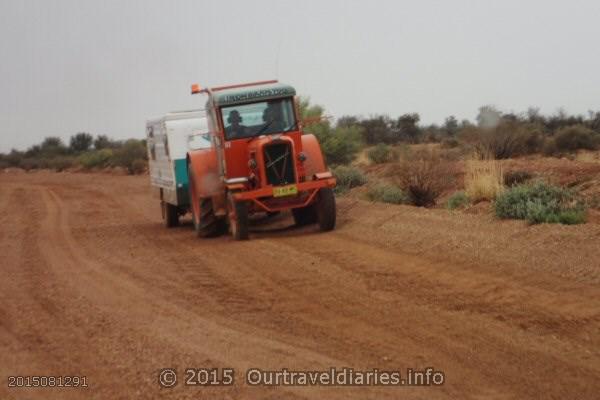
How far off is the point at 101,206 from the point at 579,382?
78.9 feet

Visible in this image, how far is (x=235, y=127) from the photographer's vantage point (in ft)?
56.9

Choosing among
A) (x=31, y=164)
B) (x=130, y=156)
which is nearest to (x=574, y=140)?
(x=130, y=156)

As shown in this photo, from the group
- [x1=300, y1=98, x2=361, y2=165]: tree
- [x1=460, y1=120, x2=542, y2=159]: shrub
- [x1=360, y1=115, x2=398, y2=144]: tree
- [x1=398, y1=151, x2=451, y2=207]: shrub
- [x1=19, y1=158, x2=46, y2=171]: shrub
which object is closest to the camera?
[x1=398, y1=151, x2=451, y2=207]: shrub

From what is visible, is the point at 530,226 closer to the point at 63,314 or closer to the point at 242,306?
the point at 242,306

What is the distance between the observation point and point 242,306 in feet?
33.6

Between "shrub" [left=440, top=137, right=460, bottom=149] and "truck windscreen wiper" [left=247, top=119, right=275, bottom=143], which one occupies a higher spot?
"truck windscreen wiper" [left=247, top=119, right=275, bottom=143]

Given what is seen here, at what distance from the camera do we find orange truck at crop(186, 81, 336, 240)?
16.7 m

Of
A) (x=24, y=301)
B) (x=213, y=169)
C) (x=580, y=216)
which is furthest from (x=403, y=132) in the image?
(x=24, y=301)

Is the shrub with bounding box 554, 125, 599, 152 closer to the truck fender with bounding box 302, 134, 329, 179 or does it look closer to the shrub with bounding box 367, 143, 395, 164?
the shrub with bounding box 367, 143, 395, 164

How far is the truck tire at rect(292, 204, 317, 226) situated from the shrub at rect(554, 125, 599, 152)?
1836 cm

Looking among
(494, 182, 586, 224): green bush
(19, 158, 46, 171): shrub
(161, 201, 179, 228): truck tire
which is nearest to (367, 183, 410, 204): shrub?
(161, 201, 179, 228): truck tire

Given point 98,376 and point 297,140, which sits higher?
point 297,140

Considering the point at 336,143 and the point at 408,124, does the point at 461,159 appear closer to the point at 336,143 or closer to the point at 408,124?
the point at 336,143

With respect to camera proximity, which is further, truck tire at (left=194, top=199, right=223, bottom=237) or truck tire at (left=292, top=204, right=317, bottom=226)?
truck tire at (left=292, top=204, right=317, bottom=226)
